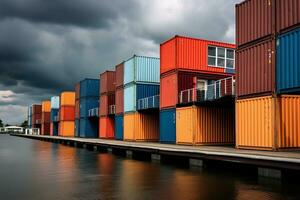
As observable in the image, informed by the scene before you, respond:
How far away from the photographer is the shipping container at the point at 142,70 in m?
39.5

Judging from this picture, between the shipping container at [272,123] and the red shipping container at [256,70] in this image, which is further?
the red shipping container at [256,70]

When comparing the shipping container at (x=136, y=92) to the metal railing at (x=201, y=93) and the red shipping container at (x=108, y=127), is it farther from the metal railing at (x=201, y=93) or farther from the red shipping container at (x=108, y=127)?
the metal railing at (x=201, y=93)

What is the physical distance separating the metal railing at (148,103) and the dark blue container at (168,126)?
349cm

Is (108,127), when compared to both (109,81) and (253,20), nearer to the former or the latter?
(109,81)

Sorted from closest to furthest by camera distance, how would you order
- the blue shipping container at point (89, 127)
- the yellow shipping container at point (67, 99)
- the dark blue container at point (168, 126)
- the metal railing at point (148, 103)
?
the dark blue container at point (168, 126), the metal railing at point (148, 103), the blue shipping container at point (89, 127), the yellow shipping container at point (67, 99)

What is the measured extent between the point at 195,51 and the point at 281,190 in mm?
19526

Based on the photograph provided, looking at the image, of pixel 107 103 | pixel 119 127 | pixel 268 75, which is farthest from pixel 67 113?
pixel 268 75

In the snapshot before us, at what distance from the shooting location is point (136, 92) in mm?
39469

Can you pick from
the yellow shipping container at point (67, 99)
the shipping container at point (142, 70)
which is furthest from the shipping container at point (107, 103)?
the yellow shipping container at point (67, 99)

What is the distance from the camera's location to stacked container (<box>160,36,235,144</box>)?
96.4 feet

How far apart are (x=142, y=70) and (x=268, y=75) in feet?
68.5

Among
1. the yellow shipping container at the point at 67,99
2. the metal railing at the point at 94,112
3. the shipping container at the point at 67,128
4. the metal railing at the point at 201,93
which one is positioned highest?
the yellow shipping container at the point at 67,99

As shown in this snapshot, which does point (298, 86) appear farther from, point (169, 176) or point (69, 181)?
point (69, 181)

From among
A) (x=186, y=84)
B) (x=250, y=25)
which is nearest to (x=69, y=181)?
(x=250, y=25)
